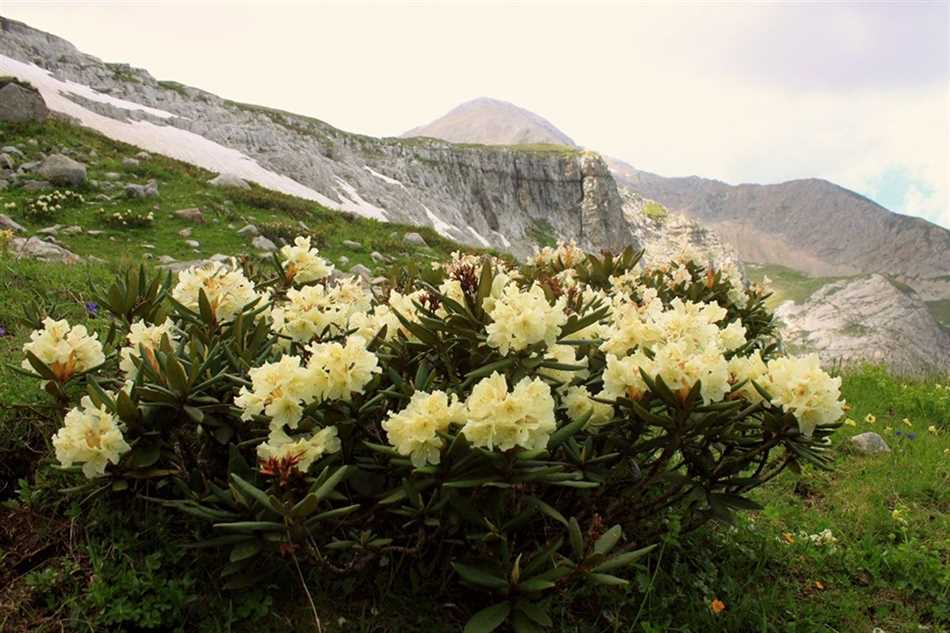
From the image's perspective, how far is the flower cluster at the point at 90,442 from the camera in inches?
76.8


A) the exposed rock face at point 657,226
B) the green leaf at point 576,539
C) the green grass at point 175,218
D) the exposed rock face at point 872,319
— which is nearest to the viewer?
the green leaf at point 576,539

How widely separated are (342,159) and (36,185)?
2906 cm

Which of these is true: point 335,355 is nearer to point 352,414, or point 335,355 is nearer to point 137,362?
point 352,414

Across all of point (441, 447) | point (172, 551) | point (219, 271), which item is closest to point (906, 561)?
point (441, 447)

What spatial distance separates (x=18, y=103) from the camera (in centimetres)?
1416

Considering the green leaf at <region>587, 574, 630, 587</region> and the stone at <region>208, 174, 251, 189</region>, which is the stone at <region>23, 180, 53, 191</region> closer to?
the stone at <region>208, 174, 251, 189</region>

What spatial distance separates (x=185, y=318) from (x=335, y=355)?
99cm

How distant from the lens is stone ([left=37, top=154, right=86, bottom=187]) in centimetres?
1136

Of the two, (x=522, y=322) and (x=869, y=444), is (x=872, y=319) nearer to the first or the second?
(x=869, y=444)

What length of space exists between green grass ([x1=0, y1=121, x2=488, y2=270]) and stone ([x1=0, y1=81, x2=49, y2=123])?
309mm

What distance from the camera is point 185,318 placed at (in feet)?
8.43

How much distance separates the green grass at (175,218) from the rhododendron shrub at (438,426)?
701cm

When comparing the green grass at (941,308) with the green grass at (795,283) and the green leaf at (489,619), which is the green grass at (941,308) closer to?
the green grass at (795,283)

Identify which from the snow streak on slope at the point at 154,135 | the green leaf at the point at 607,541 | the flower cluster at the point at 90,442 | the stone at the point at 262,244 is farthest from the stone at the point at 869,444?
the snow streak on slope at the point at 154,135
